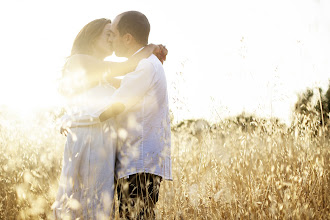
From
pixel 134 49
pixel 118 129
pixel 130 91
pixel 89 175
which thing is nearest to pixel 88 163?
pixel 89 175

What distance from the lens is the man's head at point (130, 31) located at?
243 centimetres

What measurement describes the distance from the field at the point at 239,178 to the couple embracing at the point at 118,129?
0.68ft

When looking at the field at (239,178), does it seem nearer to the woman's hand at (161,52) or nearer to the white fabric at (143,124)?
the white fabric at (143,124)

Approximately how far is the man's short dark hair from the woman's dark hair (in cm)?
30

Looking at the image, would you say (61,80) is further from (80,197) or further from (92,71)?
(80,197)

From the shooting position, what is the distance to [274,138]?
2727 millimetres

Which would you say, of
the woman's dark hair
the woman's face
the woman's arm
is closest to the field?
the woman's arm

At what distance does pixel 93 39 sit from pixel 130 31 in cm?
44

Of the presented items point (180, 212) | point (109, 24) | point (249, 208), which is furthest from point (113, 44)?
point (249, 208)

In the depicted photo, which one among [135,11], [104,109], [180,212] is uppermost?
[135,11]

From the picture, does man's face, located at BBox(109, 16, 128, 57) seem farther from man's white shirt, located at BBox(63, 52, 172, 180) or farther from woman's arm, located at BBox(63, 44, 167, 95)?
man's white shirt, located at BBox(63, 52, 172, 180)

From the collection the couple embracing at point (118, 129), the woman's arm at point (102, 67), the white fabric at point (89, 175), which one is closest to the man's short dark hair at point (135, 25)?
the couple embracing at point (118, 129)

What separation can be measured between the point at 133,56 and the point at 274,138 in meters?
1.42

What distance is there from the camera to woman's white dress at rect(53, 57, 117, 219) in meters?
2.23
